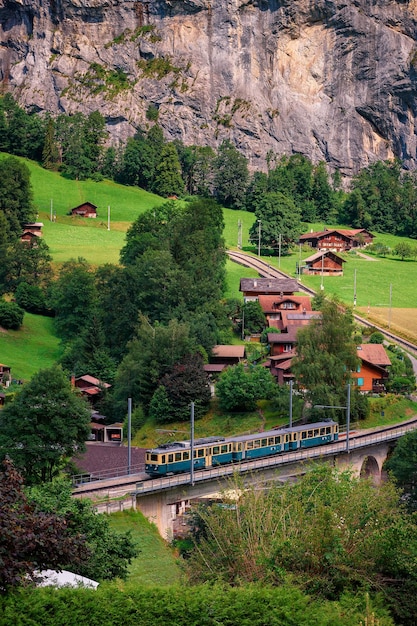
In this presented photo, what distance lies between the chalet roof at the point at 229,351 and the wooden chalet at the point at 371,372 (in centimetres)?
855

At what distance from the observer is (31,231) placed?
4963 inches

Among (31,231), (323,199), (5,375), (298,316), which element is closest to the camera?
(5,375)

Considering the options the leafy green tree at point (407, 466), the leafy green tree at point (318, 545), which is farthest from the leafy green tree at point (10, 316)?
the leafy green tree at point (318, 545)

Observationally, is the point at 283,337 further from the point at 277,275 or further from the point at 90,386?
the point at 277,275

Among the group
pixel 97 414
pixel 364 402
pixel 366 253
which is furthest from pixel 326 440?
pixel 366 253

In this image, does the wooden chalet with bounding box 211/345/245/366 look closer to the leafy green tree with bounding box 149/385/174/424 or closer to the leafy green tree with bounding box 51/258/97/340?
the leafy green tree with bounding box 149/385/174/424

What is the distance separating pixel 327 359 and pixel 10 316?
3153 cm

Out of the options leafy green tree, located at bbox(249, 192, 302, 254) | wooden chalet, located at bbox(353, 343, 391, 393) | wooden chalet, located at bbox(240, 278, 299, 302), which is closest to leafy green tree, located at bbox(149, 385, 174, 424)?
wooden chalet, located at bbox(353, 343, 391, 393)

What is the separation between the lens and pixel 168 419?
76.2 meters

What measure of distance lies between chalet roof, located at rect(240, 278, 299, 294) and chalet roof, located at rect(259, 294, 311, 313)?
84.4 inches

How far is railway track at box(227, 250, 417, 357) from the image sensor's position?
98688mm

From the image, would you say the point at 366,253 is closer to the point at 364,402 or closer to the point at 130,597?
the point at 364,402

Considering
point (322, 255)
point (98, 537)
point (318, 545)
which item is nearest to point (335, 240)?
point (322, 255)

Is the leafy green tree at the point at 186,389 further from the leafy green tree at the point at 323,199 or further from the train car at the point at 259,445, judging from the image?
the leafy green tree at the point at 323,199
